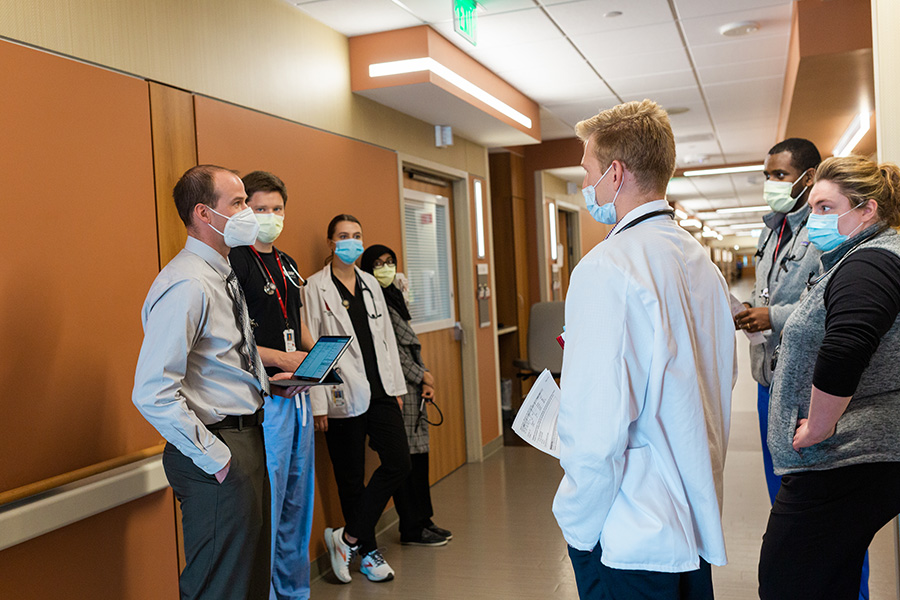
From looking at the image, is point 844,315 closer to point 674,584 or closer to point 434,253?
point 674,584

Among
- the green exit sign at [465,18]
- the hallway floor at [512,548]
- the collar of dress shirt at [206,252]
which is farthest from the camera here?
the green exit sign at [465,18]

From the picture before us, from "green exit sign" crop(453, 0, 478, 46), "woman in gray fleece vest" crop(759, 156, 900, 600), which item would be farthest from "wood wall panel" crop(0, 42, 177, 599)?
"woman in gray fleece vest" crop(759, 156, 900, 600)

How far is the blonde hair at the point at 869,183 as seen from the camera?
2.13 m

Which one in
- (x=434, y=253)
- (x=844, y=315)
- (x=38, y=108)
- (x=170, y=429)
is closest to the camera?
(x=844, y=315)

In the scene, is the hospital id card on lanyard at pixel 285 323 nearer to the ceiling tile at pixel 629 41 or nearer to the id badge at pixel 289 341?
the id badge at pixel 289 341

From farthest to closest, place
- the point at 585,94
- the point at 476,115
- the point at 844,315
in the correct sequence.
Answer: the point at 585,94
the point at 476,115
the point at 844,315

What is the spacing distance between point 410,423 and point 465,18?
2.28 meters

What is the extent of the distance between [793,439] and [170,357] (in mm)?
1833

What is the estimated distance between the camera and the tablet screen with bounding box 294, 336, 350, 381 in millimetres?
2633

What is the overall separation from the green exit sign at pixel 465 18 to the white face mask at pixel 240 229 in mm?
1890

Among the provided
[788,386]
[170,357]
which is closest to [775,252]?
[788,386]

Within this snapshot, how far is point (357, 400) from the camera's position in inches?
142

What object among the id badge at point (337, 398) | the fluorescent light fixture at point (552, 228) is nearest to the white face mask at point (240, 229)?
the id badge at point (337, 398)

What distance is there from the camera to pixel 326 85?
4.07 metres
